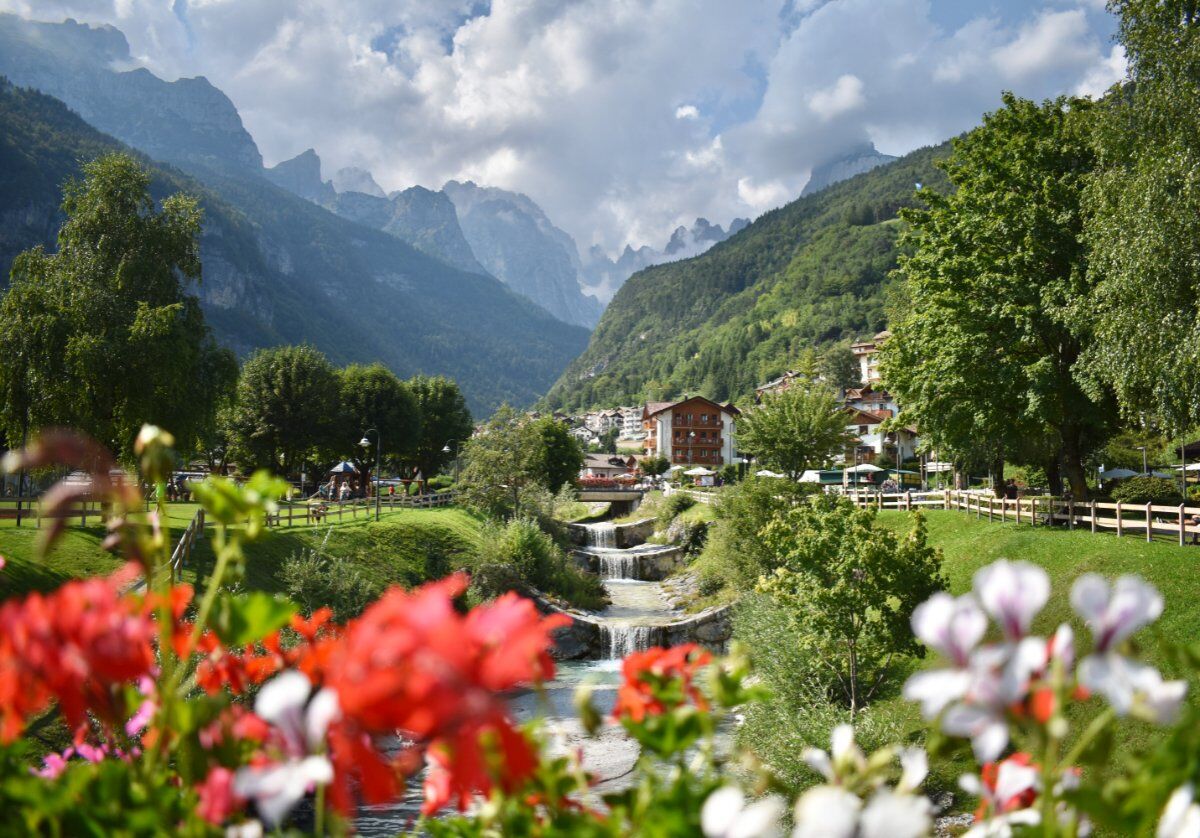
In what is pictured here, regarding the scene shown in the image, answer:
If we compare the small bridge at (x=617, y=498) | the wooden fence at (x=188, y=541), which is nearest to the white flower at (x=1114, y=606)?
the wooden fence at (x=188, y=541)

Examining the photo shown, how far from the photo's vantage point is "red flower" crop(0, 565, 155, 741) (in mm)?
1033

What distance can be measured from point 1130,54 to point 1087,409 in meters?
9.72

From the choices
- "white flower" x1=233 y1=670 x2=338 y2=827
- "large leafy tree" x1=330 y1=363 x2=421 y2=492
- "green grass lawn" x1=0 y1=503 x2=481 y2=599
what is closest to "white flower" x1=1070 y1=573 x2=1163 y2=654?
"white flower" x1=233 y1=670 x2=338 y2=827

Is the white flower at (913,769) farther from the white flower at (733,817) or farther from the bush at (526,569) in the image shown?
the bush at (526,569)

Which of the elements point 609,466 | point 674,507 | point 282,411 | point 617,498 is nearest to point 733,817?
point 674,507

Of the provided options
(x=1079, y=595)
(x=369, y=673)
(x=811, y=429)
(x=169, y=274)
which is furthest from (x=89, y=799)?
(x=811, y=429)

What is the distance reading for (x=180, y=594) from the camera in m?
1.41

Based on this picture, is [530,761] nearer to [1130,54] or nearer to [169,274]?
[1130,54]

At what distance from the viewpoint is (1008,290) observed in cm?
2161

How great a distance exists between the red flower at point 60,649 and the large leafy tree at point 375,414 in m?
54.2

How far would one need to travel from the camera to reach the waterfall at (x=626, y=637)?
2748cm

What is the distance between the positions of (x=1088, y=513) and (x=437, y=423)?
54432mm

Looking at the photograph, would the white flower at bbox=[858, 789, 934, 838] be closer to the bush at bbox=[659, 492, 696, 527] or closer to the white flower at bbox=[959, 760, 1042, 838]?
the white flower at bbox=[959, 760, 1042, 838]

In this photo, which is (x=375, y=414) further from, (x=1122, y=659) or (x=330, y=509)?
(x=1122, y=659)
